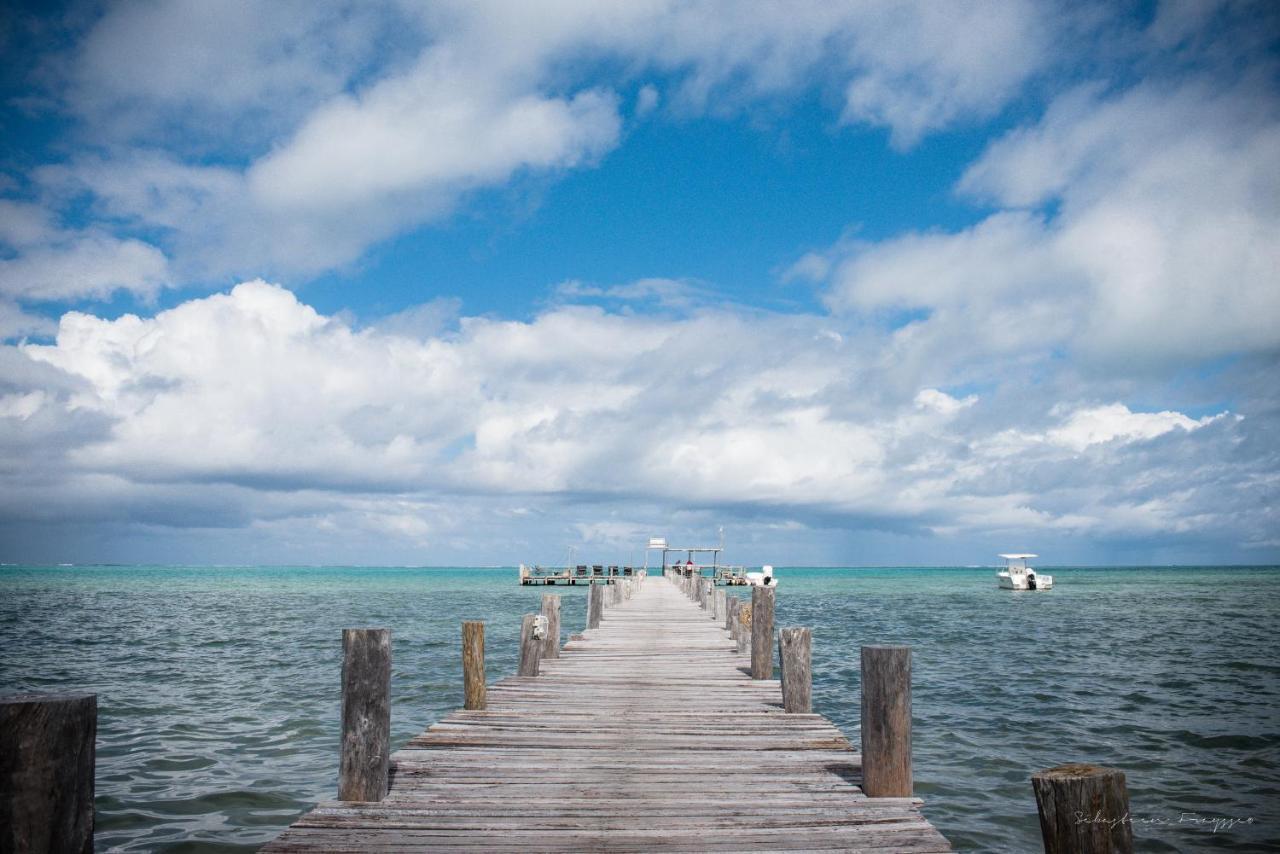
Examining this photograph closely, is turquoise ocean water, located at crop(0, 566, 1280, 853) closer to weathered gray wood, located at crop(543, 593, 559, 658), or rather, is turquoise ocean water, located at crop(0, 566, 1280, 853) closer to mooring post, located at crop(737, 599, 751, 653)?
mooring post, located at crop(737, 599, 751, 653)

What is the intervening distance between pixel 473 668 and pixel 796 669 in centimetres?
365

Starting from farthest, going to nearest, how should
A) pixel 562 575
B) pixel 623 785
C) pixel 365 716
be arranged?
pixel 562 575 < pixel 623 785 < pixel 365 716

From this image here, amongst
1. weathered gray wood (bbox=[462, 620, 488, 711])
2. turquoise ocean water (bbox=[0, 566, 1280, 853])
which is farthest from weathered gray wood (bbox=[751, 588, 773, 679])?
weathered gray wood (bbox=[462, 620, 488, 711])

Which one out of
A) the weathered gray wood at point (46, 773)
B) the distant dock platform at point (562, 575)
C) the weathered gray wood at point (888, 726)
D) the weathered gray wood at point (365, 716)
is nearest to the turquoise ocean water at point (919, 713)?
the weathered gray wood at point (888, 726)

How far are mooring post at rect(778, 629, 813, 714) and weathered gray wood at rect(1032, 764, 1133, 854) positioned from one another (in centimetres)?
505

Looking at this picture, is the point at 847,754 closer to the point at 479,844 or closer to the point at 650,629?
the point at 479,844

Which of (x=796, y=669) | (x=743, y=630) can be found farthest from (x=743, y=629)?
(x=796, y=669)

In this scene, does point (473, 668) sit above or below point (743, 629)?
above

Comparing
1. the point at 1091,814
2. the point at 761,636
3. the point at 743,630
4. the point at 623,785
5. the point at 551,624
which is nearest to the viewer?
the point at 1091,814

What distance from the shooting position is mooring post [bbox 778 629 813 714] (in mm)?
8773

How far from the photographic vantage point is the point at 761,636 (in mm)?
11750

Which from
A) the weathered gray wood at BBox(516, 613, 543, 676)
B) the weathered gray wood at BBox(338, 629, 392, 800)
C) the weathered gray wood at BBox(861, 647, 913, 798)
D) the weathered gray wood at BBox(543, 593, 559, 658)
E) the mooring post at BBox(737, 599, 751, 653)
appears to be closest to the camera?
the weathered gray wood at BBox(338, 629, 392, 800)

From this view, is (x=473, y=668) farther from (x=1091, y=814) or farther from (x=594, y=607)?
(x=594, y=607)

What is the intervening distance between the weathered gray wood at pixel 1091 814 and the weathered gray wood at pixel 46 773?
426 centimetres
